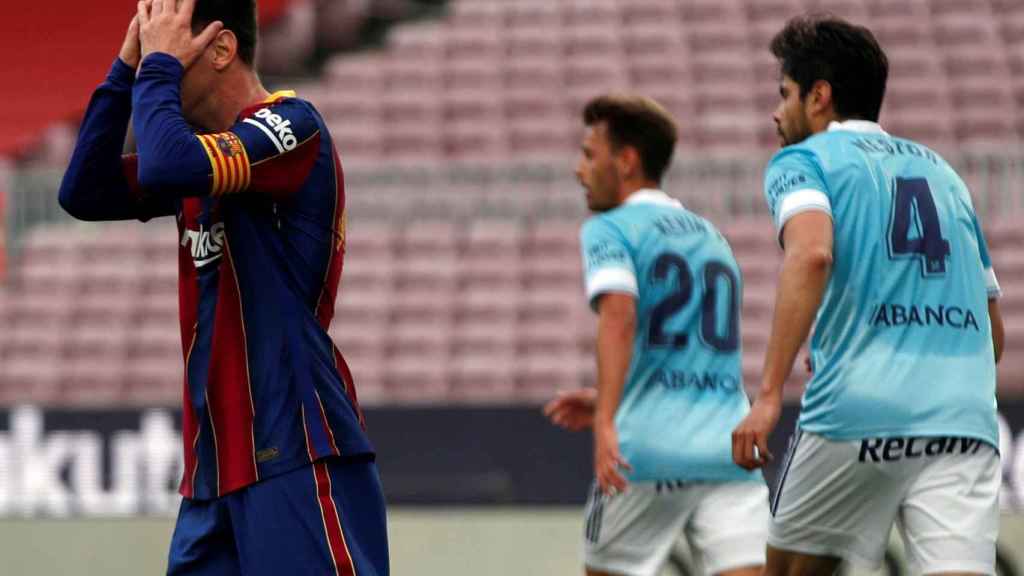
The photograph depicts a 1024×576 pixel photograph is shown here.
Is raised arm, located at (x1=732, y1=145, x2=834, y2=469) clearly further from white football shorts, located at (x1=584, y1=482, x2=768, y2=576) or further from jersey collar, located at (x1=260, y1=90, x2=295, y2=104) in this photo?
white football shorts, located at (x1=584, y1=482, x2=768, y2=576)

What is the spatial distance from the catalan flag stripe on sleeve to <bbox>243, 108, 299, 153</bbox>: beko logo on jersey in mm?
59

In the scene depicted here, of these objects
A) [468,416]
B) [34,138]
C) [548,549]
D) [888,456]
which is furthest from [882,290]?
[34,138]

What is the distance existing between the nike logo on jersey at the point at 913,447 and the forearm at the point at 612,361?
126 cm

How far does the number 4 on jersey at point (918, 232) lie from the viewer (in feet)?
13.1

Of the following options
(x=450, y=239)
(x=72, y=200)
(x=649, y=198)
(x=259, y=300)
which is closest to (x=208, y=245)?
(x=259, y=300)

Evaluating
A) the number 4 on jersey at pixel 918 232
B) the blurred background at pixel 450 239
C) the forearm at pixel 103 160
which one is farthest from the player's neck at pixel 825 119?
the blurred background at pixel 450 239

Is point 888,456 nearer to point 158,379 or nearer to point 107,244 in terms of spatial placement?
point 158,379

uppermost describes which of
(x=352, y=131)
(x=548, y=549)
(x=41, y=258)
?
(x=352, y=131)

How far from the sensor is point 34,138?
50.1ft

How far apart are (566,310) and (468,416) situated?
3038mm

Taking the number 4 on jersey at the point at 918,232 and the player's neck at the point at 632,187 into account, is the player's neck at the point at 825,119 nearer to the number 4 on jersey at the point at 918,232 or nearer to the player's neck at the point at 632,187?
the number 4 on jersey at the point at 918,232

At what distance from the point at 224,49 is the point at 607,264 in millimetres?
2033

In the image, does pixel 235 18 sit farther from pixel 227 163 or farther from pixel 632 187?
pixel 632 187

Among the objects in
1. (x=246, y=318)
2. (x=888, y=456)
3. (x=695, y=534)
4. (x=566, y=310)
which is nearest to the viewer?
(x=246, y=318)
